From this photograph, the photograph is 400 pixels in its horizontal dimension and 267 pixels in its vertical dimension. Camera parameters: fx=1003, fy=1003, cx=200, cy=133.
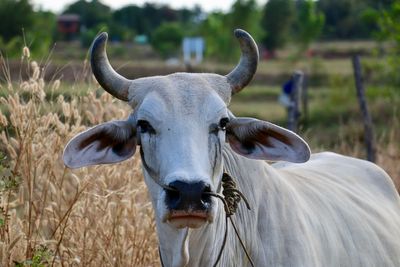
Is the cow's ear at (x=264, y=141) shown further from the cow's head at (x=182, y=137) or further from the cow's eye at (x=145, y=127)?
the cow's eye at (x=145, y=127)

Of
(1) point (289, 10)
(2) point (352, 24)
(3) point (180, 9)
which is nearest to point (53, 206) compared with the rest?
(1) point (289, 10)

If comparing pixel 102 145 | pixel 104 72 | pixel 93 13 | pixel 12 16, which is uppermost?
pixel 104 72

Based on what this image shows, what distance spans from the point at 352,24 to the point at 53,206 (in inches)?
1930

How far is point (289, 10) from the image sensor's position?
49.6m

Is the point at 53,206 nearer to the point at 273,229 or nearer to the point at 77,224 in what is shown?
the point at 77,224

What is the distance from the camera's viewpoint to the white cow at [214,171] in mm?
4395

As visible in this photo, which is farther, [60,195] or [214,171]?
[60,195]

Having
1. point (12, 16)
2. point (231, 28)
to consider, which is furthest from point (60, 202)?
point (231, 28)

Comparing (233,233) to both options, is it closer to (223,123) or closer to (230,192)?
(230,192)

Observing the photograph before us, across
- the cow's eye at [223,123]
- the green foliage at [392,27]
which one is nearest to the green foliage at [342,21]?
the green foliage at [392,27]

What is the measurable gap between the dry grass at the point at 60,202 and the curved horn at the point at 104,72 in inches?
47.5

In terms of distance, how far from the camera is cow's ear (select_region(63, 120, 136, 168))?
4.92 m

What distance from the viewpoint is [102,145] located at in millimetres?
4996

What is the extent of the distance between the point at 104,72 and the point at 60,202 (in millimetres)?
1842
